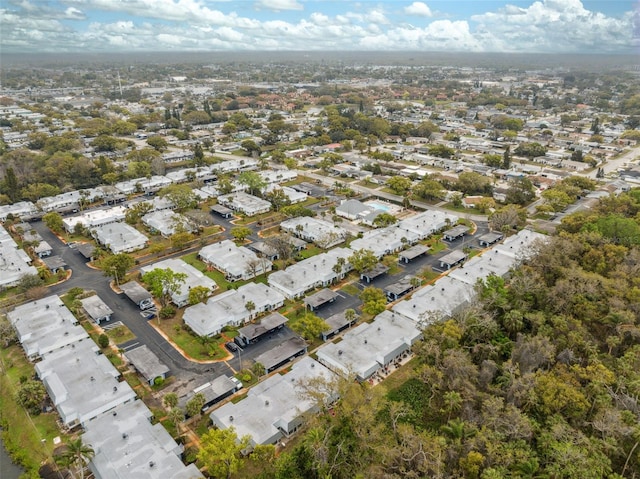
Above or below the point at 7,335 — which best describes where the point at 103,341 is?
above

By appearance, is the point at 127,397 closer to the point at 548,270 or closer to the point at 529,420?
the point at 529,420

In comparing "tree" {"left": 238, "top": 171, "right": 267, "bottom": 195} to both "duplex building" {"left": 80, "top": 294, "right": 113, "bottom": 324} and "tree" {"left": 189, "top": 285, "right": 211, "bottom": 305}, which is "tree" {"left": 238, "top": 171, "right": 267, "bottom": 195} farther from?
"duplex building" {"left": 80, "top": 294, "right": 113, "bottom": 324}

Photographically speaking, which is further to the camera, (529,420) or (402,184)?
(402,184)

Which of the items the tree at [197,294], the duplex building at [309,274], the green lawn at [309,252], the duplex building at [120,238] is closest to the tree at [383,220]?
the green lawn at [309,252]

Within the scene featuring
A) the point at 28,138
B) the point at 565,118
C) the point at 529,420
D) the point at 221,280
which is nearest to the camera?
the point at 529,420

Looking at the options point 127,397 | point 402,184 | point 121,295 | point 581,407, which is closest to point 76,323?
point 121,295

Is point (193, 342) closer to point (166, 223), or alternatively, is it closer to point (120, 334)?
point (120, 334)

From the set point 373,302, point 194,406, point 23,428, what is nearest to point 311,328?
point 373,302
